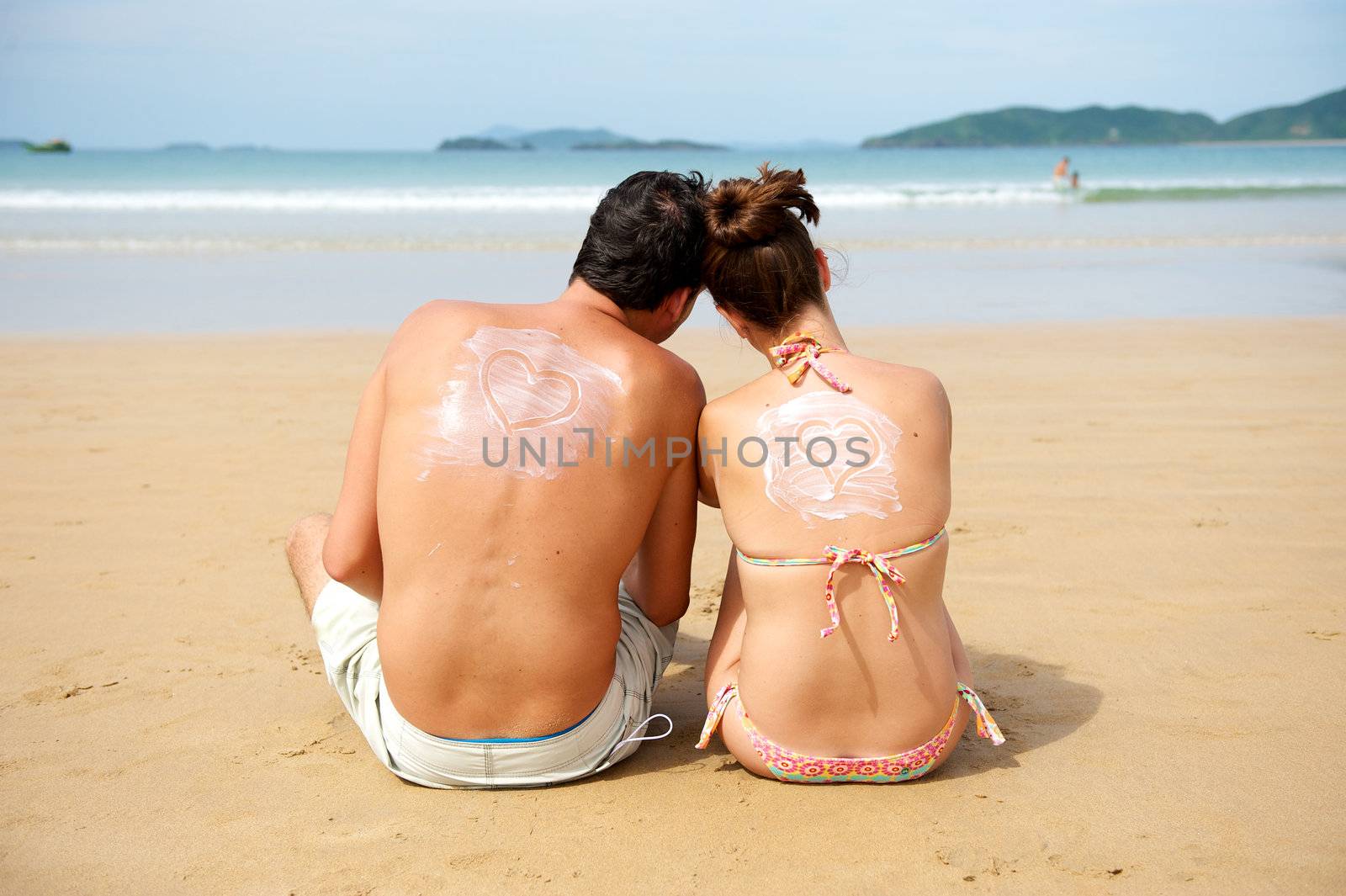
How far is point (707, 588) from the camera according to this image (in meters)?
4.14

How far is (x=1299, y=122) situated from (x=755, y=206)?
101385mm

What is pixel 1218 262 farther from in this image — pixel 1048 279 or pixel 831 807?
pixel 831 807

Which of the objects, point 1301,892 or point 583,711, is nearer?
point 1301,892

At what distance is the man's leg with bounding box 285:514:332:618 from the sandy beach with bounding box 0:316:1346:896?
394mm

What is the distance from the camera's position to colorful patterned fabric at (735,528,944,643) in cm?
245

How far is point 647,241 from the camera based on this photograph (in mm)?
2629

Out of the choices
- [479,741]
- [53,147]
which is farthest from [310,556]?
[53,147]

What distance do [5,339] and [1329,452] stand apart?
9114 millimetres

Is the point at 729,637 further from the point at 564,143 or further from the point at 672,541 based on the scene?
the point at 564,143

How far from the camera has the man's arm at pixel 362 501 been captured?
2.58 m

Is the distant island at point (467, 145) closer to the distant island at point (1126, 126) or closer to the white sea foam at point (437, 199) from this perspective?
the distant island at point (1126, 126)

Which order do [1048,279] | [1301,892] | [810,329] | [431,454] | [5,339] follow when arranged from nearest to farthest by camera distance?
[1301,892] < [431,454] < [810,329] < [5,339] < [1048,279]

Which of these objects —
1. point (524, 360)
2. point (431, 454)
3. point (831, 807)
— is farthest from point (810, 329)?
point (831, 807)

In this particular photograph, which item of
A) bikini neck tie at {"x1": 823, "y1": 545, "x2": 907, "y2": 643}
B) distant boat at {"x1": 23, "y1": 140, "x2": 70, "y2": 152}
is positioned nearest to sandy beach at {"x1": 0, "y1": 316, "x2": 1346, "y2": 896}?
bikini neck tie at {"x1": 823, "y1": 545, "x2": 907, "y2": 643}
